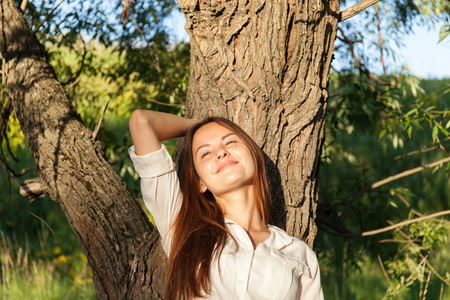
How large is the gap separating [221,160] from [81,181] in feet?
2.41

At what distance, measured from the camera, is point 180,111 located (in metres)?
3.64

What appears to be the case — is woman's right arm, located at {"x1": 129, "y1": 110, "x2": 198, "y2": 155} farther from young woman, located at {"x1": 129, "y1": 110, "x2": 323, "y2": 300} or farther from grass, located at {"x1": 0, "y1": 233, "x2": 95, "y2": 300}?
grass, located at {"x1": 0, "y1": 233, "x2": 95, "y2": 300}

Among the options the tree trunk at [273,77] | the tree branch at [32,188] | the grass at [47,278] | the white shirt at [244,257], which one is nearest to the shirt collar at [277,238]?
the white shirt at [244,257]

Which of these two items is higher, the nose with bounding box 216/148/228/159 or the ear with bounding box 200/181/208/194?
the nose with bounding box 216/148/228/159

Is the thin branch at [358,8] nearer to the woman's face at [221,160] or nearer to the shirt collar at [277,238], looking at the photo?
the woman's face at [221,160]

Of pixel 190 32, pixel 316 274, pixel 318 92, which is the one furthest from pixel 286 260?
pixel 190 32

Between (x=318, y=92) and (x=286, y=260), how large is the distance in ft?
2.53

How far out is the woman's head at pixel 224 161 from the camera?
2.07m

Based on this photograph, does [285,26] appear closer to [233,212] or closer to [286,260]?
[233,212]

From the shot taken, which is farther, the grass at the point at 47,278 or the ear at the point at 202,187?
the grass at the point at 47,278

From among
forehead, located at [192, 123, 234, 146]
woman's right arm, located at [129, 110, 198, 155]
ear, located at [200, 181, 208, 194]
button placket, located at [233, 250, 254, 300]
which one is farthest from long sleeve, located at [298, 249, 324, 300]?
woman's right arm, located at [129, 110, 198, 155]

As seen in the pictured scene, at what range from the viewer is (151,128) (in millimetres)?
2045

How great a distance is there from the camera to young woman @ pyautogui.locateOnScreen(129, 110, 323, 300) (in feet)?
6.26

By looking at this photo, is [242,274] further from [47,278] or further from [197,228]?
[47,278]
